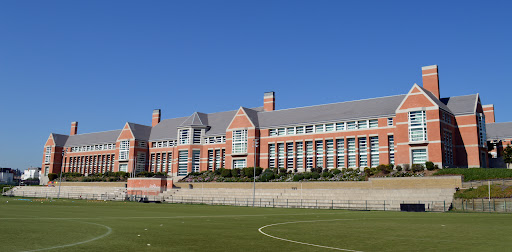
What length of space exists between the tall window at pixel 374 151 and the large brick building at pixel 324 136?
15 cm

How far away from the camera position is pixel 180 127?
274 ft

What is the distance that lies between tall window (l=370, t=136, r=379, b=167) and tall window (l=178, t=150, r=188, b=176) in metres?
38.7

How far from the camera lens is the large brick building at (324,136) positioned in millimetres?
57188

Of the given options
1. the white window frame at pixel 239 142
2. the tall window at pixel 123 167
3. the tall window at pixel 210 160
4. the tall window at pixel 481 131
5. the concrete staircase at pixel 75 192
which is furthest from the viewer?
the tall window at pixel 123 167

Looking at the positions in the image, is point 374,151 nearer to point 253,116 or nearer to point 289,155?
point 289,155

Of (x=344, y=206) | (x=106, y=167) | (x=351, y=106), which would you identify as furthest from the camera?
(x=106, y=167)

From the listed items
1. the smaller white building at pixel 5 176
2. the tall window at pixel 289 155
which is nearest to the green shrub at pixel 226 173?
the tall window at pixel 289 155

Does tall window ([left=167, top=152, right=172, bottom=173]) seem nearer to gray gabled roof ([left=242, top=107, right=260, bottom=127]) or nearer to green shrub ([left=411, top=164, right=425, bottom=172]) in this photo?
gray gabled roof ([left=242, top=107, right=260, bottom=127])

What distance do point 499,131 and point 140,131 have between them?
77.5 m

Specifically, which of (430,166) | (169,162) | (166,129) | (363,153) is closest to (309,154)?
(363,153)

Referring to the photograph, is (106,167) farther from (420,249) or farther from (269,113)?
(420,249)

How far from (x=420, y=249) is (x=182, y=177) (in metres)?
72.3

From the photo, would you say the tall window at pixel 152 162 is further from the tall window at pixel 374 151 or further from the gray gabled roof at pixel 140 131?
the tall window at pixel 374 151

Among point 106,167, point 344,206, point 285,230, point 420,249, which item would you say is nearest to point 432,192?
point 344,206
